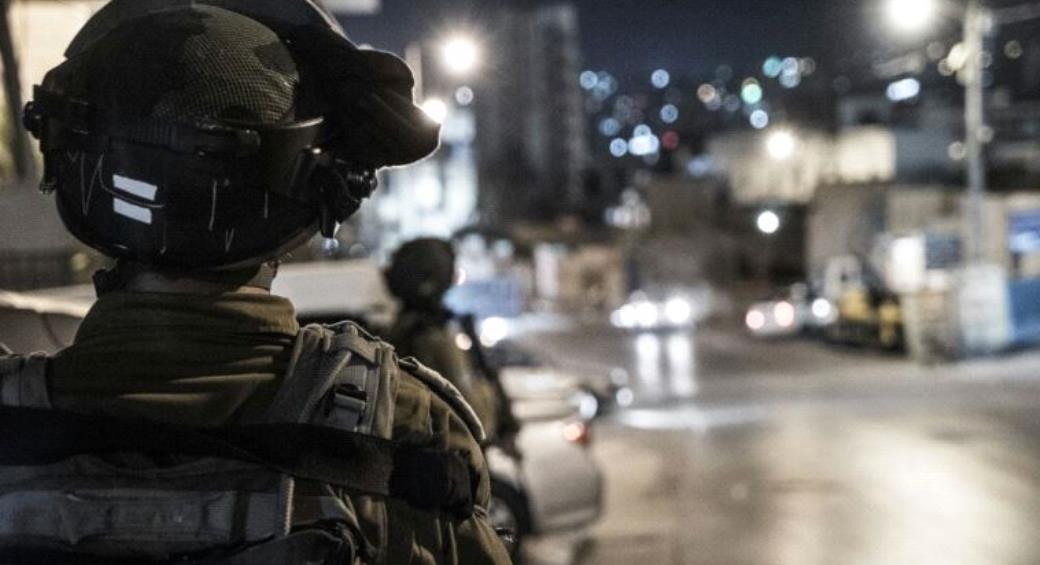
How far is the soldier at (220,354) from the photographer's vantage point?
146 cm

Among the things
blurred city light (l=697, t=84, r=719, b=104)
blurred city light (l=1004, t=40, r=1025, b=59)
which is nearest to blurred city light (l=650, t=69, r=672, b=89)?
blurred city light (l=697, t=84, r=719, b=104)

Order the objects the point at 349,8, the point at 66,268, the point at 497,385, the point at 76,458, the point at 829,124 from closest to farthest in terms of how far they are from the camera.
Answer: the point at 76,458, the point at 497,385, the point at 66,268, the point at 349,8, the point at 829,124

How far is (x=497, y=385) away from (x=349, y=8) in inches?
242

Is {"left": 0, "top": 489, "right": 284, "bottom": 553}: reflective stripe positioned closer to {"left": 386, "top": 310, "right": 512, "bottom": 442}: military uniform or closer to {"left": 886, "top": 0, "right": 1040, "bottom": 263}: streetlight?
{"left": 386, "top": 310, "right": 512, "bottom": 442}: military uniform

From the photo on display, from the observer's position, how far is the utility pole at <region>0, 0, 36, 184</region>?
24.1ft

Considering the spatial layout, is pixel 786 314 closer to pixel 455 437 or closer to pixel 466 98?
pixel 455 437

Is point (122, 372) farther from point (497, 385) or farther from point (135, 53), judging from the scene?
point (497, 385)

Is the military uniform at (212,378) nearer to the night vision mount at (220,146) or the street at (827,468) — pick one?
the night vision mount at (220,146)

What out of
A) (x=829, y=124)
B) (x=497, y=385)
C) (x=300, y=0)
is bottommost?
(x=497, y=385)

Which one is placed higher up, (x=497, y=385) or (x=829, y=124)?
(x=829, y=124)

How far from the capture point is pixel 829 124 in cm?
6341

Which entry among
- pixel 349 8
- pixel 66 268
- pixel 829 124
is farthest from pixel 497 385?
pixel 829 124

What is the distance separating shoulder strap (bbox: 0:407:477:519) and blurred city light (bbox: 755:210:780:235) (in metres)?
54.7

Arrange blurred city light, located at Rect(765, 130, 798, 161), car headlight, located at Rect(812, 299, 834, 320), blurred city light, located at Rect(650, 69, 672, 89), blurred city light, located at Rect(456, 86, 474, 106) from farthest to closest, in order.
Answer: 1. blurred city light, located at Rect(650, 69, 672, 89)
2. blurred city light, located at Rect(456, 86, 474, 106)
3. blurred city light, located at Rect(765, 130, 798, 161)
4. car headlight, located at Rect(812, 299, 834, 320)
